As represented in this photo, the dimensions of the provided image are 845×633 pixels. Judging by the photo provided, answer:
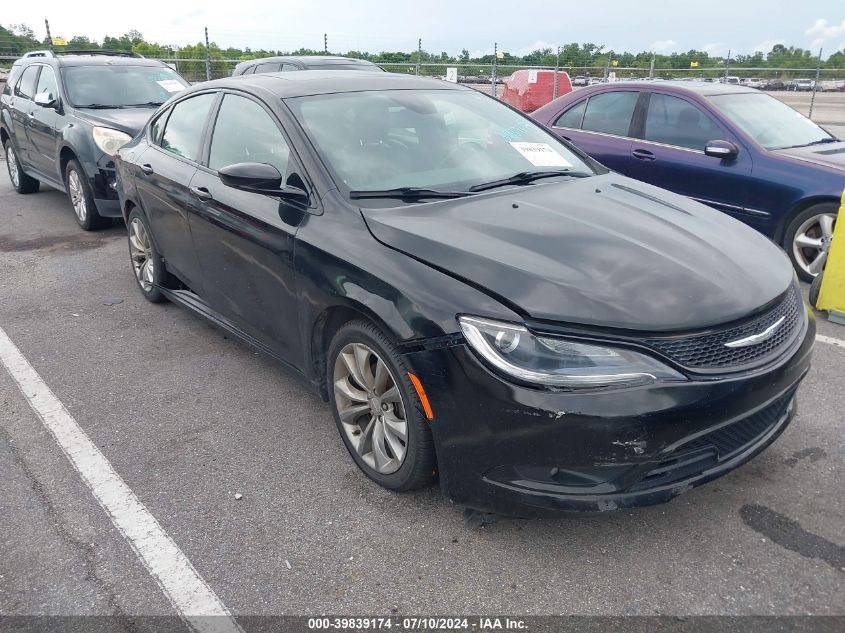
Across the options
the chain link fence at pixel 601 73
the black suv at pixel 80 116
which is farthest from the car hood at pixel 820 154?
the chain link fence at pixel 601 73

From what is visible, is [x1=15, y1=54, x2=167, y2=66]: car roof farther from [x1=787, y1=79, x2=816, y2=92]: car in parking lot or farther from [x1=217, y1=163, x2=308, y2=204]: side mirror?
[x1=787, y1=79, x2=816, y2=92]: car in parking lot

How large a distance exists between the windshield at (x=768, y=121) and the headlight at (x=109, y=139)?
5.66 metres

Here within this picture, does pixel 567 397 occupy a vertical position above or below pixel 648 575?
above

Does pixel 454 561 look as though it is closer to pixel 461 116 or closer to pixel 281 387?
pixel 281 387

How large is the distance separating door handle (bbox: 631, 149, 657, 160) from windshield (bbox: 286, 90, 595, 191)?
9.22ft

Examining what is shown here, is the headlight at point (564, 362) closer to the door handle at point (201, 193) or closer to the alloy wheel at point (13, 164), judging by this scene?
the door handle at point (201, 193)

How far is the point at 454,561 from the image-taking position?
2.65 metres

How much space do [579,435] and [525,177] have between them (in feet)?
5.39

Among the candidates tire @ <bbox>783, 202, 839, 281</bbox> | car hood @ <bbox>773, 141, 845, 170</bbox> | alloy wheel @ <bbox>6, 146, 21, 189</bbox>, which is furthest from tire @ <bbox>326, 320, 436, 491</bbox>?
alloy wheel @ <bbox>6, 146, 21, 189</bbox>

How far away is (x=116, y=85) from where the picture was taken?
328 inches

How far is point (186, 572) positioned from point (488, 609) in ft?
3.62

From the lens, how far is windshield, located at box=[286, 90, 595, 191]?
333 centimetres

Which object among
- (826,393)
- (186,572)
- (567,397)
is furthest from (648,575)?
(826,393)

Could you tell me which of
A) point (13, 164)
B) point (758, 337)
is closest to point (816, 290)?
point (758, 337)
